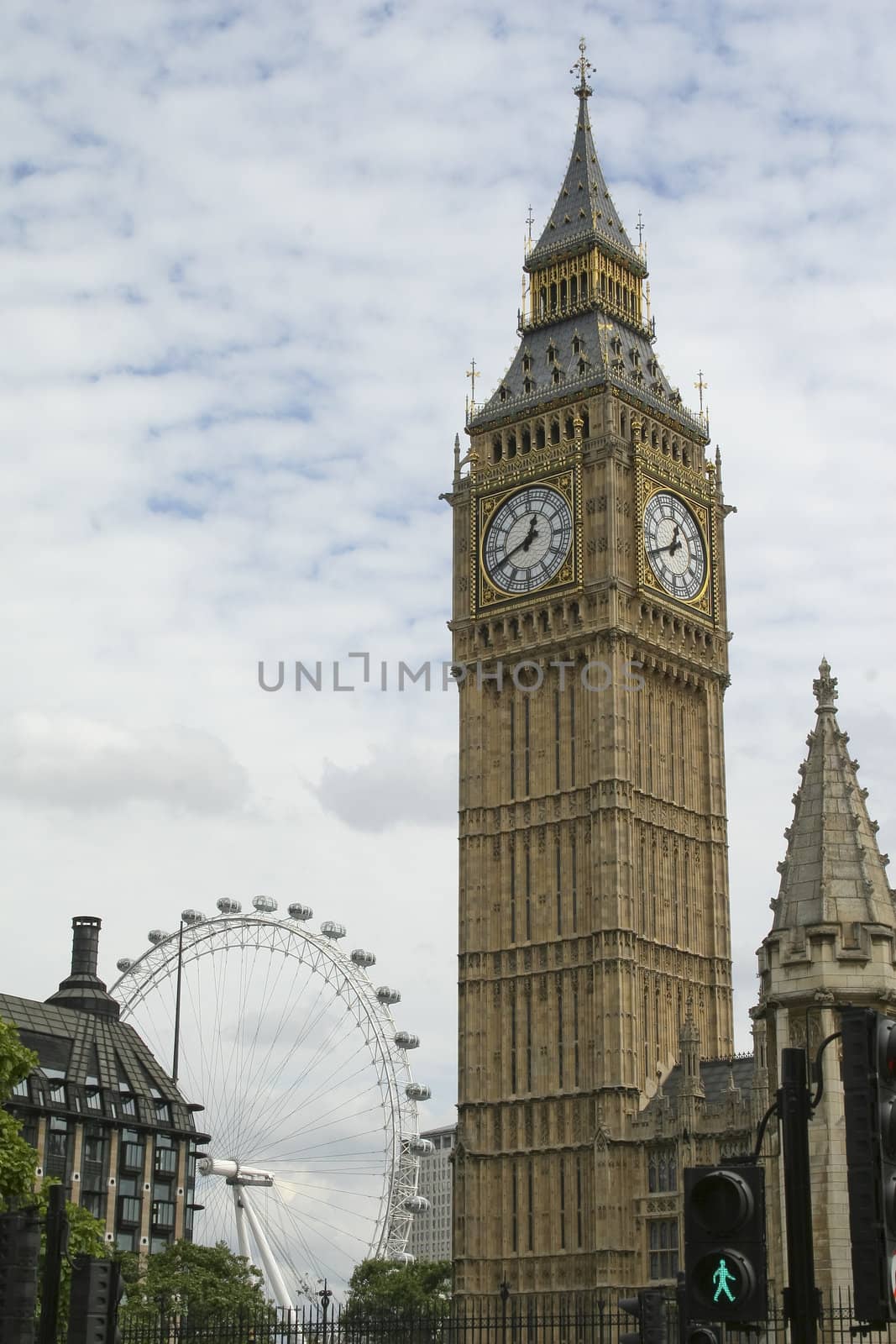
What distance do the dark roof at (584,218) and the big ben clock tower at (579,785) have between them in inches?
54.4

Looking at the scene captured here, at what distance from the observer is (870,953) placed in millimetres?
34219

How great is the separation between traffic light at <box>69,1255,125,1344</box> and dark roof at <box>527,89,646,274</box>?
90296 mm

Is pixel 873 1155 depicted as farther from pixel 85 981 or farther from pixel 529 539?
pixel 85 981

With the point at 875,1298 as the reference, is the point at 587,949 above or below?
above

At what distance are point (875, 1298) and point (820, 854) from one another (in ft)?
75.0

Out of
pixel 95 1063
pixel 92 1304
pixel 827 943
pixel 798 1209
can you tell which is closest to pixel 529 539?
pixel 95 1063

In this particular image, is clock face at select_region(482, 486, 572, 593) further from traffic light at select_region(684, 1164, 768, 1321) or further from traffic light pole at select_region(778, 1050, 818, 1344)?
traffic light at select_region(684, 1164, 768, 1321)

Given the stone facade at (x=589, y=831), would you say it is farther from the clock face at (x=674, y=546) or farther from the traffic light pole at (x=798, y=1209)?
the traffic light pole at (x=798, y=1209)

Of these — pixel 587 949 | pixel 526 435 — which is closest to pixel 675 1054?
pixel 587 949

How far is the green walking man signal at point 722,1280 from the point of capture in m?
14.6

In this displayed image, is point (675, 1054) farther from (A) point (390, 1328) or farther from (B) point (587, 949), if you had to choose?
(A) point (390, 1328)

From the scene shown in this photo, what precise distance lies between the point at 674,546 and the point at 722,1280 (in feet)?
280

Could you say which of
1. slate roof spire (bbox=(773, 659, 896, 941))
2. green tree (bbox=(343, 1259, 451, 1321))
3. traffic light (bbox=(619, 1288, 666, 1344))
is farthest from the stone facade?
traffic light (bbox=(619, 1288, 666, 1344))

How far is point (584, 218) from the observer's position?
106688 mm
